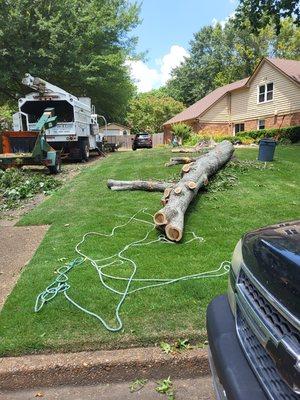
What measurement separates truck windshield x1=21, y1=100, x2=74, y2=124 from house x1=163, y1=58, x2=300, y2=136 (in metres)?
16.9

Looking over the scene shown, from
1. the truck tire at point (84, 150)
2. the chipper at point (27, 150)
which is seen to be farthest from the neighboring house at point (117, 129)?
the chipper at point (27, 150)

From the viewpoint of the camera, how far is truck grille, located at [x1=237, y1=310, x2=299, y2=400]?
1.65 meters

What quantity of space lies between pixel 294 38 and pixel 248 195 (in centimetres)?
4591

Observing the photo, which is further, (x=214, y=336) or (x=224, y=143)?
(x=224, y=143)

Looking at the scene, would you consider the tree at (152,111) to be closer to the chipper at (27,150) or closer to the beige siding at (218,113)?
the beige siding at (218,113)

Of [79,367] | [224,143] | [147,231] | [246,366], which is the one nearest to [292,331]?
[246,366]

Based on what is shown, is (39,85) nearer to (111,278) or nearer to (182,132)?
(111,278)

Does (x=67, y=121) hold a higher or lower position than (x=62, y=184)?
higher

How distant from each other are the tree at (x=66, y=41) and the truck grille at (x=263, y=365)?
23.6m

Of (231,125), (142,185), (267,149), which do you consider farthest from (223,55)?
(142,185)

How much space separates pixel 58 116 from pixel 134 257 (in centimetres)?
1399

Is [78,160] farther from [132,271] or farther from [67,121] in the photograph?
[132,271]

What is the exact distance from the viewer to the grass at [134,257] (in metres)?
3.75

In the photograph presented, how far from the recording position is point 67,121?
59.2 ft
